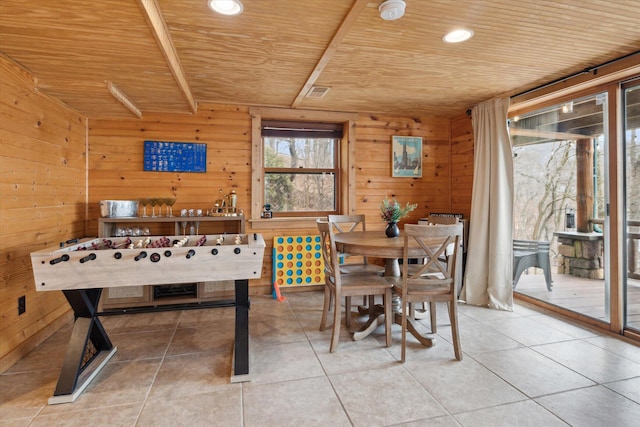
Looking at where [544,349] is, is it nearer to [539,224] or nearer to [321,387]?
[539,224]

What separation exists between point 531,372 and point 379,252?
1.25 meters

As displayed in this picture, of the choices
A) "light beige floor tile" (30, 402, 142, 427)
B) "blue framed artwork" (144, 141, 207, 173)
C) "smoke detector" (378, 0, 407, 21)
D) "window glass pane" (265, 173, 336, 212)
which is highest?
"smoke detector" (378, 0, 407, 21)

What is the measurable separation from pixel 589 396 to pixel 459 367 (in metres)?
0.70

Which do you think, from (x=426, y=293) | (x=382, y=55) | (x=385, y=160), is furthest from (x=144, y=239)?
(x=385, y=160)

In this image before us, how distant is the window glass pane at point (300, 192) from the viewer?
428cm

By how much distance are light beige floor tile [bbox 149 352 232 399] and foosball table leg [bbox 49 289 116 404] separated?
1.38 ft

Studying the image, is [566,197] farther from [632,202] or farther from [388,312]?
[388,312]

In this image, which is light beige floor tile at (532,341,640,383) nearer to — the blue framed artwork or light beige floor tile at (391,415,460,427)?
light beige floor tile at (391,415,460,427)

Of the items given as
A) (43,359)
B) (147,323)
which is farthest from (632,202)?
(43,359)

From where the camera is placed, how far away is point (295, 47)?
2465 millimetres

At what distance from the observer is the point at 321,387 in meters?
2.06

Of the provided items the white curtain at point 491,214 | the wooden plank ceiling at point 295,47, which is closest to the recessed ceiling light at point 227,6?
the wooden plank ceiling at point 295,47

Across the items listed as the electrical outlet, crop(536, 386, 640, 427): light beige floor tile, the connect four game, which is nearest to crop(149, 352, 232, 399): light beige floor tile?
the electrical outlet

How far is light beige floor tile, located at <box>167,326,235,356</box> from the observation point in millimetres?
2601
